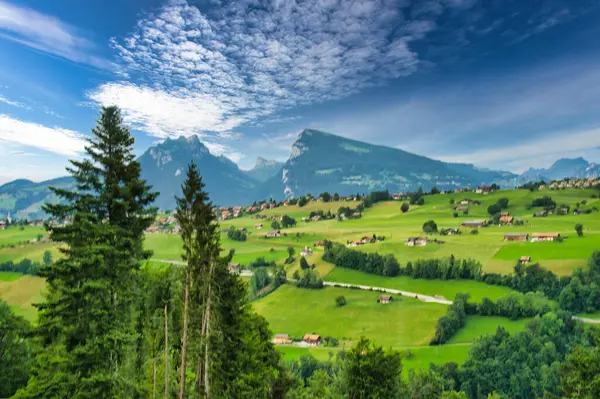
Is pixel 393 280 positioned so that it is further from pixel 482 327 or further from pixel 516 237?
pixel 516 237

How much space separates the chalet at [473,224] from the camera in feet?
477

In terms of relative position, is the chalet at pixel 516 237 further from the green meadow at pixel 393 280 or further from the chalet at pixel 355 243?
the chalet at pixel 355 243

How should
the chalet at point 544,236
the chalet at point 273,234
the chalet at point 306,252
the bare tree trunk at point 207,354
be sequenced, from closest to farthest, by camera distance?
the bare tree trunk at point 207,354
the chalet at point 544,236
the chalet at point 306,252
the chalet at point 273,234

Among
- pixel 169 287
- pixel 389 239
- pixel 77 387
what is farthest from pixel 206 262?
pixel 389 239

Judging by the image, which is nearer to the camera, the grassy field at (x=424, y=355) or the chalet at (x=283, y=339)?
the grassy field at (x=424, y=355)

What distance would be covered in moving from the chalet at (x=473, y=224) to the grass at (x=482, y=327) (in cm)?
7319

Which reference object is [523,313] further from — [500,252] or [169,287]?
[169,287]

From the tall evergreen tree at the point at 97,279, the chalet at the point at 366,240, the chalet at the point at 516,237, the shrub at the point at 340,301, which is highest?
the tall evergreen tree at the point at 97,279

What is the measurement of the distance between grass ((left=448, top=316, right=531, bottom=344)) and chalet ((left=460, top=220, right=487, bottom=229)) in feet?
240

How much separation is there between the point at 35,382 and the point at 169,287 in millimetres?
7645

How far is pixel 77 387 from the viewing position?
54.1ft

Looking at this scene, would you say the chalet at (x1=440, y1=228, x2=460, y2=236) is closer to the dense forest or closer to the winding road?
the winding road

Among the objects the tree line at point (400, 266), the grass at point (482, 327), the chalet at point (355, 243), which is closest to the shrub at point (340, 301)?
the tree line at point (400, 266)

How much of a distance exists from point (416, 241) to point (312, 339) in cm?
6164
